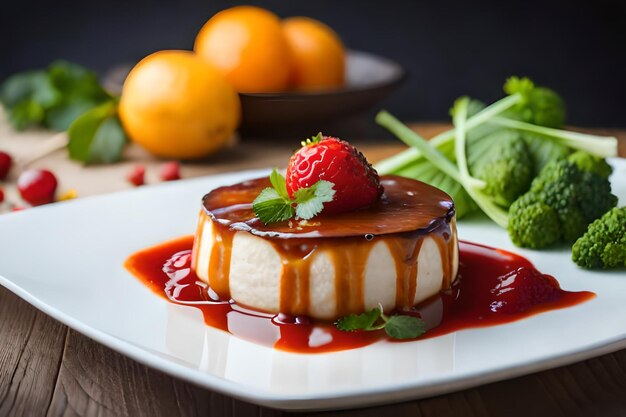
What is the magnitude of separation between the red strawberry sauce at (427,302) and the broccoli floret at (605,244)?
0.12 m

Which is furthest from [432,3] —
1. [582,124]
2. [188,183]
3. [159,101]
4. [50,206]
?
[50,206]

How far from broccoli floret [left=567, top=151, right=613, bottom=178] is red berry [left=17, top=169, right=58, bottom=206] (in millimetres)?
1796

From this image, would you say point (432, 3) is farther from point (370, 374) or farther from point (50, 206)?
point (370, 374)

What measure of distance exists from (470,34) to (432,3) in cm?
31

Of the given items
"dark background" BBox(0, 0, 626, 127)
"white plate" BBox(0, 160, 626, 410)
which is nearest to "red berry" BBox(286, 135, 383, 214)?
"white plate" BBox(0, 160, 626, 410)

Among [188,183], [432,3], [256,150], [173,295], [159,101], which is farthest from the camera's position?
[432,3]

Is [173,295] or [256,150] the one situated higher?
[173,295]

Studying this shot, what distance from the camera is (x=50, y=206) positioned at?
8.39ft

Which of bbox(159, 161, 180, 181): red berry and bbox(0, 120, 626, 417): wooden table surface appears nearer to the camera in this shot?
bbox(0, 120, 626, 417): wooden table surface

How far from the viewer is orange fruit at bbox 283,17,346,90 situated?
392 centimetres

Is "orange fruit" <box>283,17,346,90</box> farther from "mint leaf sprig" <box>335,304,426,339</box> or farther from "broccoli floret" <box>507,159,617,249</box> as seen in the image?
"mint leaf sprig" <box>335,304,426,339</box>

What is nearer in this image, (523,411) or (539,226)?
(523,411)

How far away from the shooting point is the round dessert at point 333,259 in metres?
1.91

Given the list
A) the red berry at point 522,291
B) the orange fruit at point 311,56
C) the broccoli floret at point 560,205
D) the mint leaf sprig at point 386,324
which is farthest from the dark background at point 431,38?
the mint leaf sprig at point 386,324
